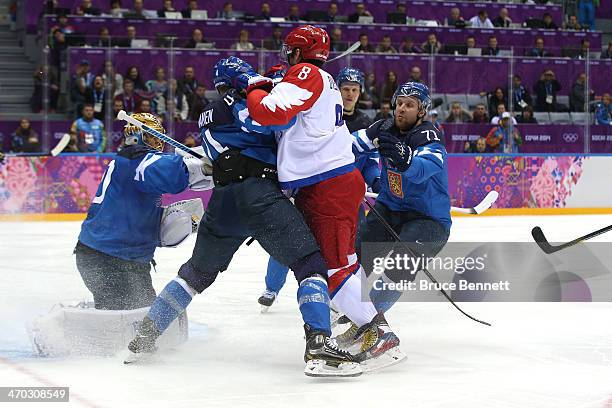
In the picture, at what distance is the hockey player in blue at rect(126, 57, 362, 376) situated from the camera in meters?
3.72

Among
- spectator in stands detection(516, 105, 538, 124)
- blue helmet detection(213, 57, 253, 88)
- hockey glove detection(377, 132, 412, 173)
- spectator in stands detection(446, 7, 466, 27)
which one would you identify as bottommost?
spectator in stands detection(516, 105, 538, 124)

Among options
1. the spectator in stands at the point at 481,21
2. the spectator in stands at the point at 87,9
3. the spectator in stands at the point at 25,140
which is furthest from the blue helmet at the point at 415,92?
the spectator in stands at the point at 481,21

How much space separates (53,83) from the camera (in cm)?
1062

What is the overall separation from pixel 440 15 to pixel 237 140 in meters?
11.4

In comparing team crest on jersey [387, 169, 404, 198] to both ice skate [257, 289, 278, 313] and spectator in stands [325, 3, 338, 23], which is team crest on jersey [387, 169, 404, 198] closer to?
ice skate [257, 289, 278, 313]

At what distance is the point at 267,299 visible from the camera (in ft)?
Answer: 17.3

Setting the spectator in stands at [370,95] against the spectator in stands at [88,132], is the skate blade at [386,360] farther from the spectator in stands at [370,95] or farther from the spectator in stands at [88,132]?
the spectator in stands at [370,95]

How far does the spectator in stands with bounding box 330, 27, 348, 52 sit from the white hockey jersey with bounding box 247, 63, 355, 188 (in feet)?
24.7

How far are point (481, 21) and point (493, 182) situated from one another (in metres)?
4.36

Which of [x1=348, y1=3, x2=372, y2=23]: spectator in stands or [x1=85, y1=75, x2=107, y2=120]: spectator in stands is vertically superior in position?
[x1=348, y1=3, x2=372, y2=23]: spectator in stands

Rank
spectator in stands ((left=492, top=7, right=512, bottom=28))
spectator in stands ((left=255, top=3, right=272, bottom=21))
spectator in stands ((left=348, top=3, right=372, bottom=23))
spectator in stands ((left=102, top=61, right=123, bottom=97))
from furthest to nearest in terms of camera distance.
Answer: spectator in stands ((left=492, top=7, right=512, bottom=28)) < spectator in stands ((left=348, top=3, right=372, bottom=23)) < spectator in stands ((left=255, top=3, right=272, bottom=21)) < spectator in stands ((left=102, top=61, right=123, bottom=97))

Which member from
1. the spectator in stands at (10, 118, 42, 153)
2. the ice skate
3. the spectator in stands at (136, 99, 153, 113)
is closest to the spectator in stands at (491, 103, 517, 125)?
the spectator in stands at (136, 99, 153, 113)

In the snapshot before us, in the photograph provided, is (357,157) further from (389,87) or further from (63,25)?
(63,25)

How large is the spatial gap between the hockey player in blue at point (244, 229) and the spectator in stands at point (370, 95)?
7107 millimetres
